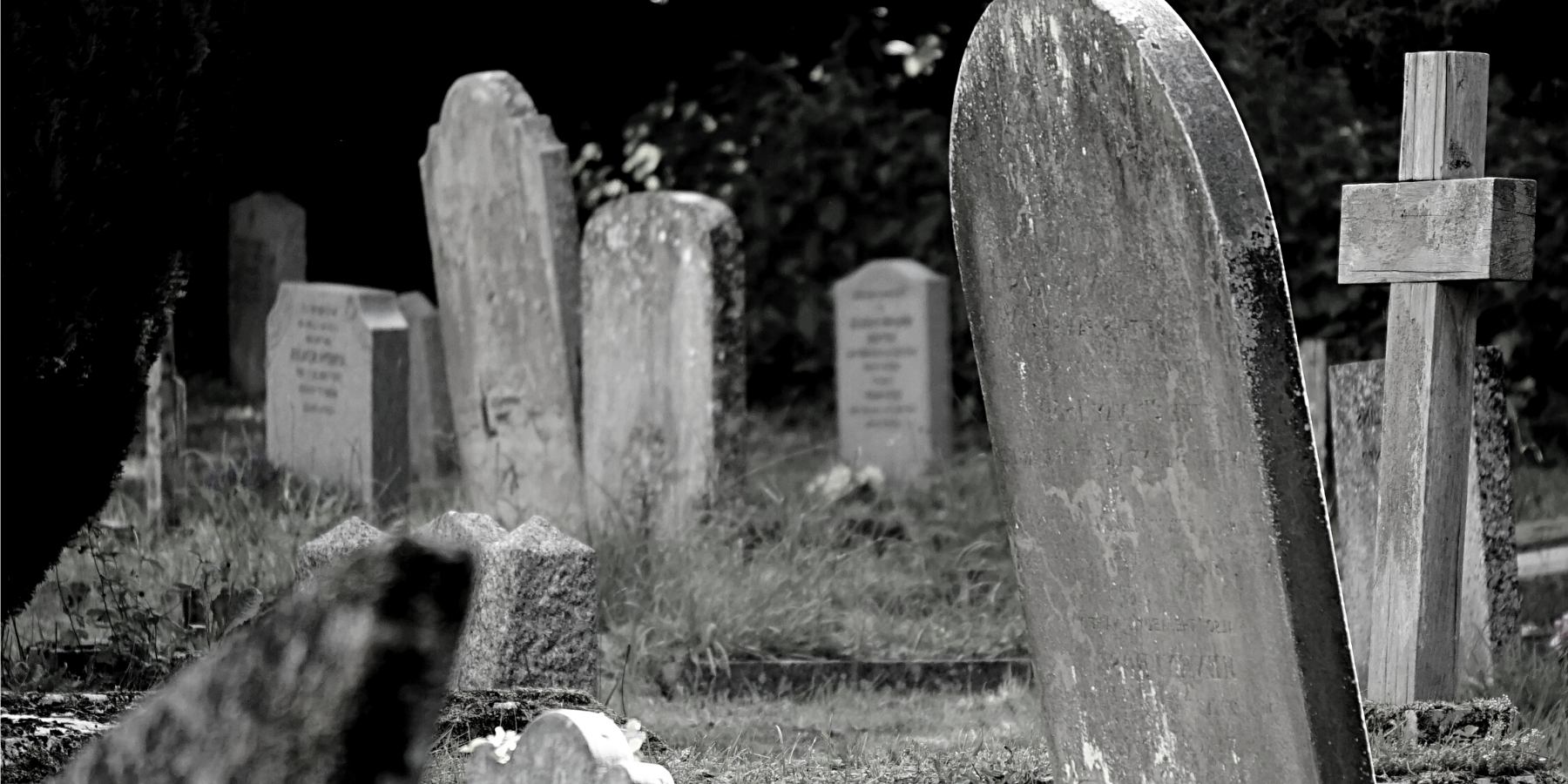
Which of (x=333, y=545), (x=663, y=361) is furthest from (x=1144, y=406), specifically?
(x=663, y=361)

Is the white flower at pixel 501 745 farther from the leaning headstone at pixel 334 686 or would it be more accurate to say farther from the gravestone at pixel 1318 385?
the gravestone at pixel 1318 385

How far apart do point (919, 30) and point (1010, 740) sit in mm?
9462

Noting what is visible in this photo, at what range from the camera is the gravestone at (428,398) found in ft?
31.6

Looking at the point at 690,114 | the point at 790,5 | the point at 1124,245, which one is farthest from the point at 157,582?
the point at 790,5

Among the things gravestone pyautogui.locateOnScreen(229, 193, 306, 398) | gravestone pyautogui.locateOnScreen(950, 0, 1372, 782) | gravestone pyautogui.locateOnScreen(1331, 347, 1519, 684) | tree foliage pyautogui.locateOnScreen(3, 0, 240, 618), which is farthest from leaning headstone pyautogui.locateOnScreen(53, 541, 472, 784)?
gravestone pyautogui.locateOnScreen(229, 193, 306, 398)

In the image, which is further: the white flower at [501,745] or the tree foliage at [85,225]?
the tree foliage at [85,225]

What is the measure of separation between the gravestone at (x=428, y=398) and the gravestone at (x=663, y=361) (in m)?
2.09

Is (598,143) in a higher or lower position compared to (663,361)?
higher

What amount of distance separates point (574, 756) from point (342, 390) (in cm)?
588

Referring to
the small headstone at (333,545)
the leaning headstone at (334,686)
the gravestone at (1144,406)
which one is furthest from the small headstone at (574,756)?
the small headstone at (333,545)

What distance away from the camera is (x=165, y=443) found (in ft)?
25.4

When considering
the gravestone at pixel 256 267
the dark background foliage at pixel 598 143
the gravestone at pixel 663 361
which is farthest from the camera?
the gravestone at pixel 256 267

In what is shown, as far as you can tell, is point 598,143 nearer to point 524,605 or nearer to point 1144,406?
point 524,605

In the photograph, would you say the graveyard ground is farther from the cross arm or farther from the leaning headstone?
the leaning headstone
